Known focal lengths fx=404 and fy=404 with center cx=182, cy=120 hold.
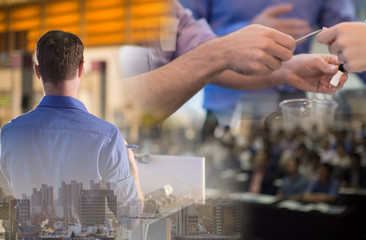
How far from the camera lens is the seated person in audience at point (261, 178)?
2.62 m

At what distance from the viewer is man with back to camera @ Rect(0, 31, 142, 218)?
100cm

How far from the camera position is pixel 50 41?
1.00 m

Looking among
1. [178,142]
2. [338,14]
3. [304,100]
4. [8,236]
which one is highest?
[338,14]

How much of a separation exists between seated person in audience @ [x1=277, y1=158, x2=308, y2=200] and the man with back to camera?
175 centimetres

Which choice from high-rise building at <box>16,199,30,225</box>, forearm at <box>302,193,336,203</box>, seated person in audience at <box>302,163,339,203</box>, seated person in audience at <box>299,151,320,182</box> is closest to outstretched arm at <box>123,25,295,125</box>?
high-rise building at <box>16,199,30,225</box>

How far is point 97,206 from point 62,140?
7.4 inches

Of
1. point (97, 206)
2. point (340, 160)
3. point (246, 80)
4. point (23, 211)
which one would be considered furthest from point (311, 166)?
point (23, 211)

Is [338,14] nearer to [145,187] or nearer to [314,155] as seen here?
[145,187]

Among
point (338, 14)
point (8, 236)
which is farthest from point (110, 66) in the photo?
point (338, 14)

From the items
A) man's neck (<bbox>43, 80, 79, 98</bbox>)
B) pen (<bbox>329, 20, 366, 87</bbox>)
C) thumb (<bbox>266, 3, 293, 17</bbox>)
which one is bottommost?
man's neck (<bbox>43, 80, 79, 98</bbox>)

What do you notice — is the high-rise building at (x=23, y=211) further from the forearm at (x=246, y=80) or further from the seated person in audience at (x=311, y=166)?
the seated person in audience at (x=311, y=166)

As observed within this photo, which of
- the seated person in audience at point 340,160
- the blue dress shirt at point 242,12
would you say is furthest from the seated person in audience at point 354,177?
the blue dress shirt at point 242,12

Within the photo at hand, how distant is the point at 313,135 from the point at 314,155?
0.85m

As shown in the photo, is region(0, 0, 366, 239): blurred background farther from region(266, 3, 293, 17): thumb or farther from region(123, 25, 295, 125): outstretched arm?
region(266, 3, 293, 17): thumb
